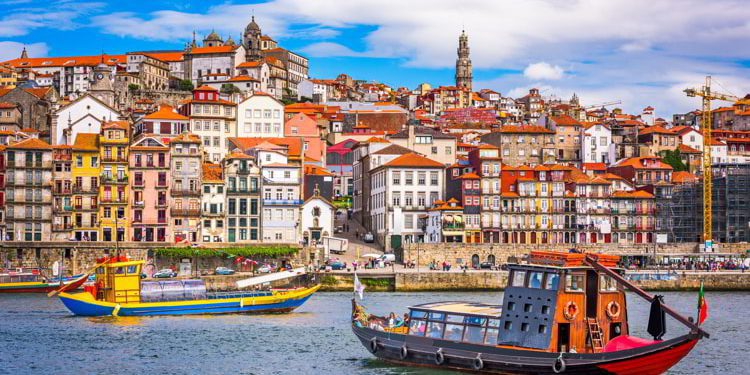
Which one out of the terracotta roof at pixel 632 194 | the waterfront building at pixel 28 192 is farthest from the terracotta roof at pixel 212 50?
the terracotta roof at pixel 632 194

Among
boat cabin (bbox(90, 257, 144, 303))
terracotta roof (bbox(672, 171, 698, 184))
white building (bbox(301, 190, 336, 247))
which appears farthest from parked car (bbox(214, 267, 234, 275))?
terracotta roof (bbox(672, 171, 698, 184))

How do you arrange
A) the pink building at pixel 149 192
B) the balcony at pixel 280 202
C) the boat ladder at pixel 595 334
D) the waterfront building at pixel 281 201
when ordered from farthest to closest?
the balcony at pixel 280 202
the waterfront building at pixel 281 201
the pink building at pixel 149 192
the boat ladder at pixel 595 334

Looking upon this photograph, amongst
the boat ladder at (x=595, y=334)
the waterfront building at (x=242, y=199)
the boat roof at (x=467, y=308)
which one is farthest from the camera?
the waterfront building at (x=242, y=199)

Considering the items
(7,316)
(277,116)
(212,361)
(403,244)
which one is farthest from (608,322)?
(277,116)

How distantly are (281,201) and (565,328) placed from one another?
182 feet

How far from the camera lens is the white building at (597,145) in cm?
11612

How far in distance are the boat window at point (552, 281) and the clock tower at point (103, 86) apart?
324ft

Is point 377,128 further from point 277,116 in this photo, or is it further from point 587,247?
point 587,247

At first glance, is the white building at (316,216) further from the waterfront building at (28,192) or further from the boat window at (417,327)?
the boat window at (417,327)

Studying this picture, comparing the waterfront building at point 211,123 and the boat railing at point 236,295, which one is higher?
the waterfront building at point 211,123

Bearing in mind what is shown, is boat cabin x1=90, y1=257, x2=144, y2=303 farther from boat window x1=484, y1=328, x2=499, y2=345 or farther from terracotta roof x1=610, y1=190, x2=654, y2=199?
terracotta roof x1=610, y1=190, x2=654, y2=199

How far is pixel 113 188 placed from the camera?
280ft

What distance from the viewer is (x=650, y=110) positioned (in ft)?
561

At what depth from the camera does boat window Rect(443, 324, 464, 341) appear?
3591cm
